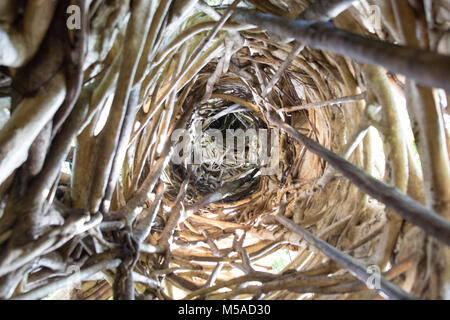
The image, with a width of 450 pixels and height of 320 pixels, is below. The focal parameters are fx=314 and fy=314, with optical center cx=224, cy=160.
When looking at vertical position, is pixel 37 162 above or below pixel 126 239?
above

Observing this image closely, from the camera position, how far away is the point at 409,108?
38.2 inches

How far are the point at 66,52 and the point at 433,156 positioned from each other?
1099mm

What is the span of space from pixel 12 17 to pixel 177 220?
4.62ft

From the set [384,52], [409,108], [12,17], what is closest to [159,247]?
[12,17]

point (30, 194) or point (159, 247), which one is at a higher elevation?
point (30, 194)
